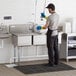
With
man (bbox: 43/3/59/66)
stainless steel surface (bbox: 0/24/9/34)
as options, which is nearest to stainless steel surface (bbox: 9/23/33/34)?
stainless steel surface (bbox: 0/24/9/34)

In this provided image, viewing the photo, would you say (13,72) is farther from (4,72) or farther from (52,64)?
(52,64)

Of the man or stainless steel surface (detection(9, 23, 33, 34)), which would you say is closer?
the man

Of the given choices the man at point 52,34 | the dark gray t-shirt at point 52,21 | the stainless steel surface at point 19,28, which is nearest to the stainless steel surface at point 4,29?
the stainless steel surface at point 19,28

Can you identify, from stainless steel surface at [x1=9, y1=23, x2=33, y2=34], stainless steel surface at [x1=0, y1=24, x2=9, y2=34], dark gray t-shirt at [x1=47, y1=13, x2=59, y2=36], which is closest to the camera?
dark gray t-shirt at [x1=47, y1=13, x2=59, y2=36]

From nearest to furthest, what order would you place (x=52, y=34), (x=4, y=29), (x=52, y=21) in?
(x=52, y=21)
(x=52, y=34)
(x=4, y=29)

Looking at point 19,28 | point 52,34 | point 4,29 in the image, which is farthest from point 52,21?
point 4,29

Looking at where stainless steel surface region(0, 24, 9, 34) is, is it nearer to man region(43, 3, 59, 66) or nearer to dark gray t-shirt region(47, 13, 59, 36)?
man region(43, 3, 59, 66)

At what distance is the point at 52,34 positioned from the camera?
654 cm

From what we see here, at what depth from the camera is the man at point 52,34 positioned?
644cm

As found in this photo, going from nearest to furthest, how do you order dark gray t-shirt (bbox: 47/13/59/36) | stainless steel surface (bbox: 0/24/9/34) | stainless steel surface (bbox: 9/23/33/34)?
dark gray t-shirt (bbox: 47/13/59/36), stainless steel surface (bbox: 0/24/9/34), stainless steel surface (bbox: 9/23/33/34)

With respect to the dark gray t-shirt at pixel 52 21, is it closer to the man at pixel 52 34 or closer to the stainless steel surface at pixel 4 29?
the man at pixel 52 34

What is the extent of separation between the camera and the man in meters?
6.44

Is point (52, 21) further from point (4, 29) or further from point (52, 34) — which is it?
point (4, 29)

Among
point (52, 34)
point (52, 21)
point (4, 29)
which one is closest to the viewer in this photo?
point (52, 21)
